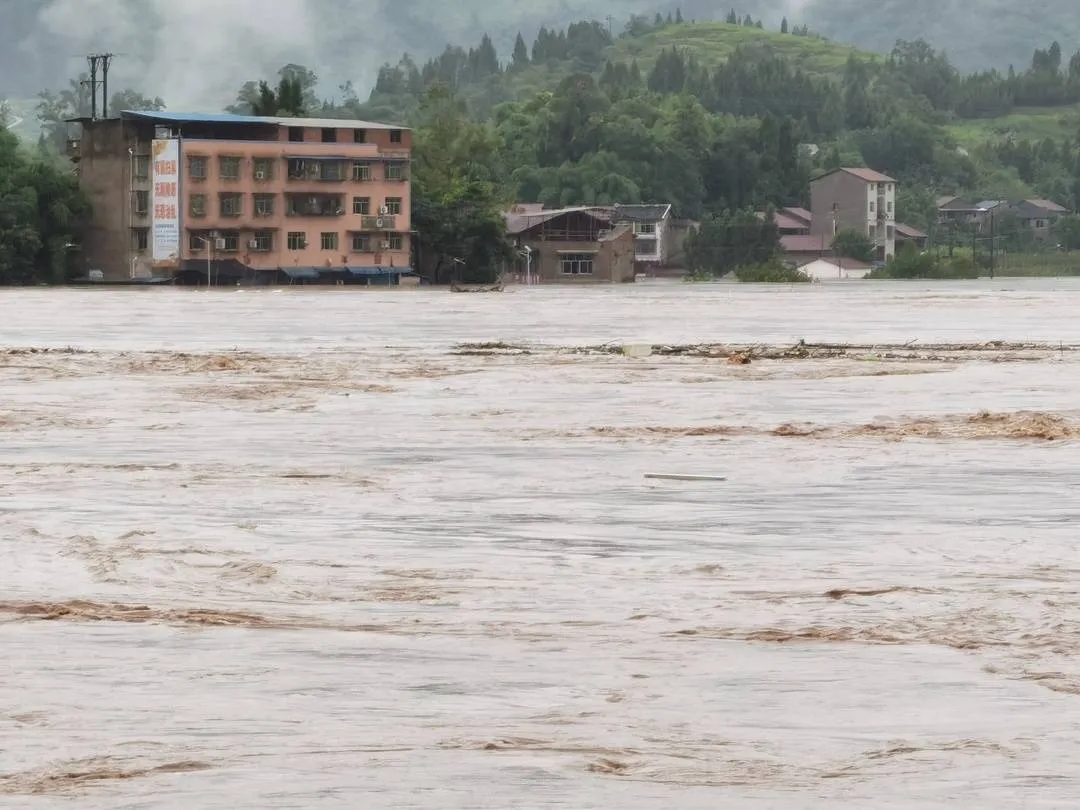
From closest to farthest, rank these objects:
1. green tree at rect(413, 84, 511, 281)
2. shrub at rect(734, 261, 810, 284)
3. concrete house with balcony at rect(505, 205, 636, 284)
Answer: green tree at rect(413, 84, 511, 281)
concrete house with balcony at rect(505, 205, 636, 284)
shrub at rect(734, 261, 810, 284)

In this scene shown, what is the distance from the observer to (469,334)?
48.5 meters

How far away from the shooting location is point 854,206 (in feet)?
610

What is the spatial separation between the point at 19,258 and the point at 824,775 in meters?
103

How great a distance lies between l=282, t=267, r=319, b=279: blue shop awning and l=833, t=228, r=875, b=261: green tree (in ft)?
232

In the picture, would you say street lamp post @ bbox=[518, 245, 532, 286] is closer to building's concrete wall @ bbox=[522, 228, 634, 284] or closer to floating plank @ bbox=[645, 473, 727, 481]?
building's concrete wall @ bbox=[522, 228, 634, 284]

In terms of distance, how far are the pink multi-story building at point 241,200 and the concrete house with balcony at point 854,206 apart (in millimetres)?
72815

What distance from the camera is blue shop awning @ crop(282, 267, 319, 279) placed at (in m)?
115

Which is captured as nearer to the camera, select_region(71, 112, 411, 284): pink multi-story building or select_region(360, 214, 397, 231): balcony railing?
select_region(71, 112, 411, 284): pink multi-story building

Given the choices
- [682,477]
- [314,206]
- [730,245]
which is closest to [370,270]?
[314,206]

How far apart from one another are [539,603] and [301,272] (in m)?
106

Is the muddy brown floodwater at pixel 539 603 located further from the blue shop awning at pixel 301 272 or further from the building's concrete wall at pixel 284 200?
the blue shop awning at pixel 301 272

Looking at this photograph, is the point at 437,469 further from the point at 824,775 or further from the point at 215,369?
the point at 215,369

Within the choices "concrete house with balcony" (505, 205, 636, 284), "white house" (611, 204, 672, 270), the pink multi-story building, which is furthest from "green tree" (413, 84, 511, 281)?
"white house" (611, 204, 672, 270)

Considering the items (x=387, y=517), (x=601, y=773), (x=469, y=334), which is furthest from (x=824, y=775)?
(x=469, y=334)
